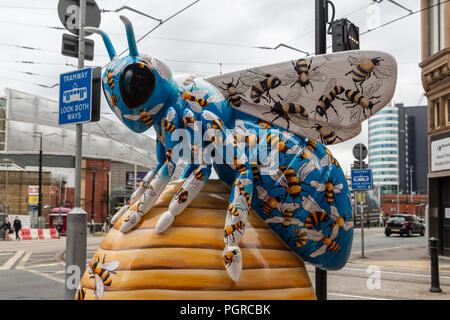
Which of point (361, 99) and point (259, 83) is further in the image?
point (259, 83)

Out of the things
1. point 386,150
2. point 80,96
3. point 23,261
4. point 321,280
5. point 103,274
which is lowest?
point 23,261

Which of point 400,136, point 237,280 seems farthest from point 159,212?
point 400,136

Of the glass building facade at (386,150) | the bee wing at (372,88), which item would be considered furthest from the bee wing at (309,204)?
the glass building facade at (386,150)

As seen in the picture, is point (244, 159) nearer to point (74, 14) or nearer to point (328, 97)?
point (328, 97)

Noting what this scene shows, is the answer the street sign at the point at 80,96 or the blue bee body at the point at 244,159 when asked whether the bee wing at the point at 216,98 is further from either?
the street sign at the point at 80,96

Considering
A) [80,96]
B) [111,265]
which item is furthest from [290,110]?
[80,96]

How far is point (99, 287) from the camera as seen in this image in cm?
278

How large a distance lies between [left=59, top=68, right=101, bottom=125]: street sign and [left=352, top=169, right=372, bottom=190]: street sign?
36.1 feet

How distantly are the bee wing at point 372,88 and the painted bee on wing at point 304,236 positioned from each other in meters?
0.91

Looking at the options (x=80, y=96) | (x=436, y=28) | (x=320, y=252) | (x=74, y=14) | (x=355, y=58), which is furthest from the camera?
(x=436, y=28)

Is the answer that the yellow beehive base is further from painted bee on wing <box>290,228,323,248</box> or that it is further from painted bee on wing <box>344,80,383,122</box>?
painted bee on wing <box>344,80,383,122</box>

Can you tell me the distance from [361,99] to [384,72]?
0.69 ft

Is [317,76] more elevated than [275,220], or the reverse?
[317,76]
